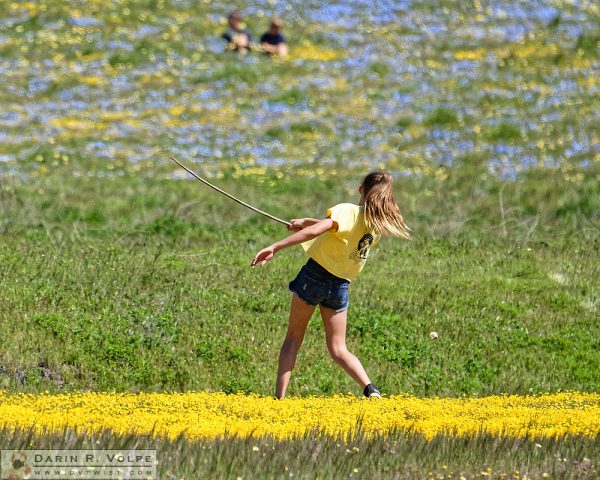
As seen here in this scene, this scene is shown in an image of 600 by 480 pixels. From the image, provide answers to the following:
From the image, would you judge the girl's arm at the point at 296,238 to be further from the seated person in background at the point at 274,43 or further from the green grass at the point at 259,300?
the seated person in background at the point at 274,43

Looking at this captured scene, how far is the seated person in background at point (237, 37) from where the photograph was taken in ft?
104

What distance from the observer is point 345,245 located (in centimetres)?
956

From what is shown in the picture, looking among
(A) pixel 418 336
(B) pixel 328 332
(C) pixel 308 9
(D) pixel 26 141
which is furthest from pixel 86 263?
(C) pixel 308 9

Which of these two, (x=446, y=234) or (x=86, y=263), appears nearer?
(x=86, y=263)

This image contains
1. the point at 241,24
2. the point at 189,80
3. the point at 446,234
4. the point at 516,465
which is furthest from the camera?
the point at 241,24

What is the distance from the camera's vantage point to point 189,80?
31234mm

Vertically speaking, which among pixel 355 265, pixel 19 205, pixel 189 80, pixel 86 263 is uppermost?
pixel 355 265

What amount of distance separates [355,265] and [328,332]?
65 centimetres

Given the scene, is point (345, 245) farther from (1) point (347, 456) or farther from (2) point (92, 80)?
(2) point (92, 80)

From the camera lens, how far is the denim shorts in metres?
9.61

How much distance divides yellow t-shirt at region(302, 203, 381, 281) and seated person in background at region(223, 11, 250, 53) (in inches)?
896

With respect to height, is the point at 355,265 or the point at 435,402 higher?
the point at 355,265

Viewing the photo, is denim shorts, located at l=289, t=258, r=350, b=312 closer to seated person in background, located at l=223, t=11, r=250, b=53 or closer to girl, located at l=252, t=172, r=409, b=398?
girl, located at l=252, t=172, r=409, b=398

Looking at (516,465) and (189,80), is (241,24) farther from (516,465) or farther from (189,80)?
(516,465)
